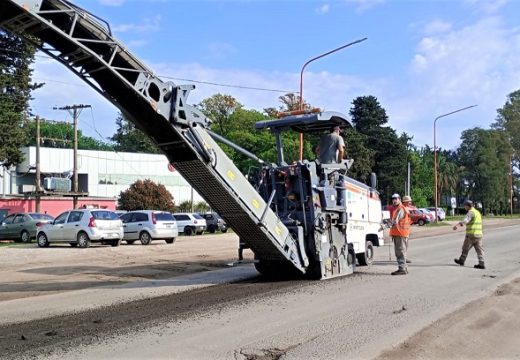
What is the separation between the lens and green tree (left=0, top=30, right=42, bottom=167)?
37469 millimetres

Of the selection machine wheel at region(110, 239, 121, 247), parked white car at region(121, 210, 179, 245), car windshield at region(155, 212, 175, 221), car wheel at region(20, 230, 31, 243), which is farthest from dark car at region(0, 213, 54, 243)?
car windshield at region(155, 212, 175, 221)

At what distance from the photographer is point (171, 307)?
30.5ft

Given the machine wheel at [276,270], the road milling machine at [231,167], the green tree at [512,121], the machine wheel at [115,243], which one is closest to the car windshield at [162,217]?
the machine wheel at [115,243]

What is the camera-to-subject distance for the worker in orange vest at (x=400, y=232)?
13.5 metres

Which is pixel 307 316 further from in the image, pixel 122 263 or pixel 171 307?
pixel 122 263

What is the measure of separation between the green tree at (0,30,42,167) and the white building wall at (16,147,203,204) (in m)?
20.9

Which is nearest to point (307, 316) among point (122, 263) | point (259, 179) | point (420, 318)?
point (420, 318)

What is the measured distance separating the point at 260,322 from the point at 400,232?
657 cm

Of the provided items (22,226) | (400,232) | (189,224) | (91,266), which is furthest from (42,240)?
(400,232)

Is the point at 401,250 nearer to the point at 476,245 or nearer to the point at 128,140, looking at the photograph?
the point at 476,245

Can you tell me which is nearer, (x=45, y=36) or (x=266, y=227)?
(x=45, y=36)

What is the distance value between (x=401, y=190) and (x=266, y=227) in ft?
216

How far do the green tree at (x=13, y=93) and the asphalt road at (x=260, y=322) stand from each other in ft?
101

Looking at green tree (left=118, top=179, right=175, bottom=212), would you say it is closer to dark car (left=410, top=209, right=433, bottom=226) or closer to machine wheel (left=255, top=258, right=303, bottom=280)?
dark car (left=410, top=209, right=433, bottom=226)
